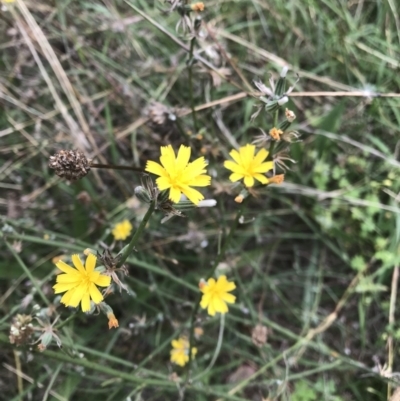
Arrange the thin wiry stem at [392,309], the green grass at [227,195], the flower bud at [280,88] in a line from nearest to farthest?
the flower bud at [280,88], the thin wiry stem at [392,309], the green grass at [227,195]

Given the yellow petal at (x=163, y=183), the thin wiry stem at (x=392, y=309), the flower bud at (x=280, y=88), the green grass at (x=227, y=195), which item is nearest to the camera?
the yellow petal at (x=163, y=183)

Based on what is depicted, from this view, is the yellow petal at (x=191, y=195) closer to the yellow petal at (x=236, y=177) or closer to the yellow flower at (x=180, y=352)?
the yellow petal at (x=236, y=177)

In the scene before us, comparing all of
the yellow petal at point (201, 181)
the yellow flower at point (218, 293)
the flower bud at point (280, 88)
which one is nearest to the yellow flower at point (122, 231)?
the yellow flower at point (218, 293)

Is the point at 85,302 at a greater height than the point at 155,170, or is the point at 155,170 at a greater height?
the point at 155,170

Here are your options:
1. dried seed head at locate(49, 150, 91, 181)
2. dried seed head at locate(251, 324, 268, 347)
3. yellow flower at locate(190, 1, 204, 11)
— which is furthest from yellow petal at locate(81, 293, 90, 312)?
yellow flower at locate(190, 1, 204, 11)

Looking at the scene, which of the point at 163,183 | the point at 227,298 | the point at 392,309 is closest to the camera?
the point at 163,183

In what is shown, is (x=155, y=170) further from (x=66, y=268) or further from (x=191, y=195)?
(x=66, y=268)

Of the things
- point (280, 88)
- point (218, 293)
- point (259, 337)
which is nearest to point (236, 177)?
point (280, 88)

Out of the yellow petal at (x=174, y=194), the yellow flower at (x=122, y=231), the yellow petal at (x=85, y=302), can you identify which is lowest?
the yellow flower at (x=122, y=231)
